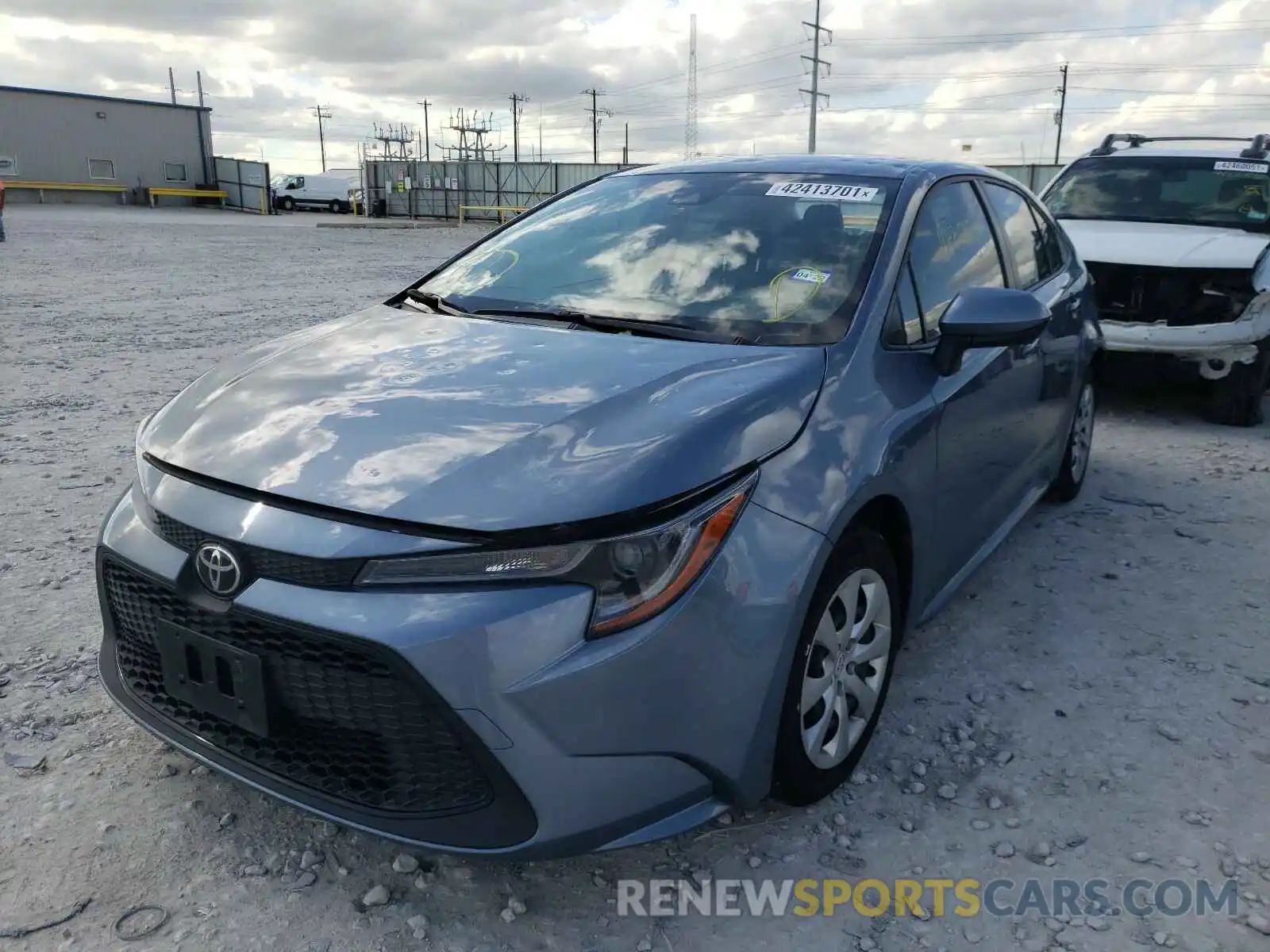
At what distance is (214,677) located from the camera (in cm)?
199

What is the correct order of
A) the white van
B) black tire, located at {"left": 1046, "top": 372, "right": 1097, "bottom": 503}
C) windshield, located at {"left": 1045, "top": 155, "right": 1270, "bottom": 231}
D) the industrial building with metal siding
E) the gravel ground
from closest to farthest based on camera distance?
the gravel ground → black tire, located at {"left": 1046, "top": 372, "right": 1097, "bottom": 503} → windshield, located at {"left": 1045, "top": 155, "right": 1270, "bottom": 231} → the industrial building with metal siding → the white van

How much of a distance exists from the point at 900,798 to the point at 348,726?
1.41 m

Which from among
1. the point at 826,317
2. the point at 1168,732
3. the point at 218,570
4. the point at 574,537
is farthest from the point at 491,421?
the point at 1168,732

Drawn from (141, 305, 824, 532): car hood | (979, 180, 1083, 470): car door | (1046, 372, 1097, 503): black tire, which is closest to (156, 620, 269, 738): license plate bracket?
(141, 305, 824, 532): car hood

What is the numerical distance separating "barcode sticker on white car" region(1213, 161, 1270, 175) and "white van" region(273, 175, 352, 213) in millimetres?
49445

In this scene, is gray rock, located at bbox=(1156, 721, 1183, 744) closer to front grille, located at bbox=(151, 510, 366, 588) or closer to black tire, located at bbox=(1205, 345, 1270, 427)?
front grille, located at bbox=(151, 510, 366, 588)

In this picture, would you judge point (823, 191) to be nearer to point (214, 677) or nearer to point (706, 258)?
point (706, 258)

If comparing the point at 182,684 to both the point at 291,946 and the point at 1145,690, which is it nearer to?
the point at 291,946

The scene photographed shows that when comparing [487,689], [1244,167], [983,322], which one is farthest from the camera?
[1244,167]

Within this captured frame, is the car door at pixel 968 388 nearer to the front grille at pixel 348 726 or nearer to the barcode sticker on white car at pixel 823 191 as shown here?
the barcode sticker on white car at pixel 823 191

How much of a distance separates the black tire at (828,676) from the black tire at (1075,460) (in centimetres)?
228

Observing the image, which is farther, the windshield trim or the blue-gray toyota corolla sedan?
the windshield trim

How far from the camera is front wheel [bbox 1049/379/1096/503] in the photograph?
14.8 feet

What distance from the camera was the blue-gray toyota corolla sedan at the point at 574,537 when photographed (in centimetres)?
181
